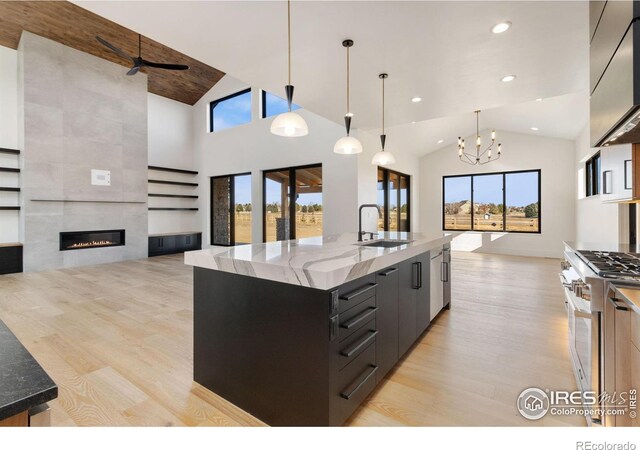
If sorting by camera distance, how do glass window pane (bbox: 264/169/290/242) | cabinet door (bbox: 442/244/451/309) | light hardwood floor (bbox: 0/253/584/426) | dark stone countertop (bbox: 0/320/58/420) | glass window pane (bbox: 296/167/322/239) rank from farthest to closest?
glass window pane (bbox: 264/169/290/242)
glass window pane (bbox: 296/167/322/239)
cabinet door (bbox: 442/244/451/309)
light hardwood floor (bbox: 0/253/584/426)
dark stone countertop (bbox: 0/320/58/420)

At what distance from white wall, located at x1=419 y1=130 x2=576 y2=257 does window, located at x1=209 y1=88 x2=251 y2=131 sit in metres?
5.38

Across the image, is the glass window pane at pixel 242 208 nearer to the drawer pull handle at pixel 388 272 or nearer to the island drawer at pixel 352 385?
the drawer pull handle at pixel 388 272

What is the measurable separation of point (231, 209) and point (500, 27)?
7.43m

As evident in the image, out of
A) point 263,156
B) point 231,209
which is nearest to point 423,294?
point 263,156

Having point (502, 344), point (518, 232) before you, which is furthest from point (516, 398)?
point (518, 232)

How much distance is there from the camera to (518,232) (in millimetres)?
7973

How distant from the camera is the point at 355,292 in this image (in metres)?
1.71

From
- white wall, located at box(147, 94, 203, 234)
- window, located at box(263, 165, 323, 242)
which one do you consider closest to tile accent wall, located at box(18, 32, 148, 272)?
white wall, located at box(147, 94, 203, 234)

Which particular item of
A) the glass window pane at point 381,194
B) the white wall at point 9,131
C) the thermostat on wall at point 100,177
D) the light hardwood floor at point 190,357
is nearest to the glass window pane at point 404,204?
the glass window pane at point 381,194

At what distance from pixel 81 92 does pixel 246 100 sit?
11.7ft

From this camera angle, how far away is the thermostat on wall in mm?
6648

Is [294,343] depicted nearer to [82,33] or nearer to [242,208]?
[242,208]

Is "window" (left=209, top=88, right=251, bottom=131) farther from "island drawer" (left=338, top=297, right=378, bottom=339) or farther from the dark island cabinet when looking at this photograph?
"island drawer" (left=338, top=297, right=378, bottom=339)

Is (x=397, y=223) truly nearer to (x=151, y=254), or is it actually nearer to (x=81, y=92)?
(x=151, y=254)
